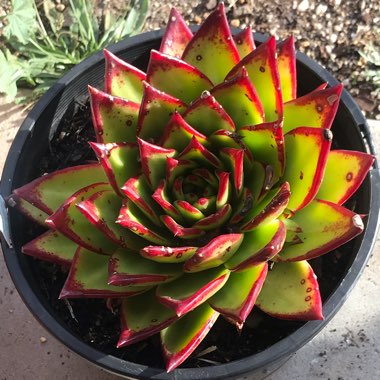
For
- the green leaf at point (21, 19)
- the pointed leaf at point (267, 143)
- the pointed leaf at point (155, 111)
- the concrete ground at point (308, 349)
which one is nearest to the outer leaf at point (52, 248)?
the pointed leaf at point (155, 111)

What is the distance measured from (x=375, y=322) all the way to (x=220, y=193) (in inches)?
29.6

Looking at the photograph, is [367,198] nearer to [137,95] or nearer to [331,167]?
[331,167]

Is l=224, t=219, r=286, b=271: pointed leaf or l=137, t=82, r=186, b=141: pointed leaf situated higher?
l=137, t=82, r=186, b=141: pointed leaf

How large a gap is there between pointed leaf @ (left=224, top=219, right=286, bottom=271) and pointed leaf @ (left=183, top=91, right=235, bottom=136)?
0.51 ft

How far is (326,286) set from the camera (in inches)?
44.4

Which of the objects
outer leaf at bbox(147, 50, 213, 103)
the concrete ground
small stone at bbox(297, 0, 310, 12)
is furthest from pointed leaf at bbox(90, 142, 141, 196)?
small stone at bbox(297, 0, 310, 12)

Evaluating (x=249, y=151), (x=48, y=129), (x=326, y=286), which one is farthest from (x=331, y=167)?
(x=48, y=129)

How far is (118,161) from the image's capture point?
92cm

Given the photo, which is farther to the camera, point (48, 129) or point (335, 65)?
point (335, 65)

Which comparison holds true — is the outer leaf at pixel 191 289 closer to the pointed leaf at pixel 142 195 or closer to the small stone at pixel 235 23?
the pointed leaf at pixel 142 195

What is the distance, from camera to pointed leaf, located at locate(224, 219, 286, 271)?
82cm

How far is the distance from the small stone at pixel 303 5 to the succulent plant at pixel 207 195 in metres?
0.80

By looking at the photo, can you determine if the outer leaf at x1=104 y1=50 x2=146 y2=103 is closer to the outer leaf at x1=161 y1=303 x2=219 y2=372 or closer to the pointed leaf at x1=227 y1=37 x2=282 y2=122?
the pointed leaf at x1=227 y1=37 x2=282 y2=122

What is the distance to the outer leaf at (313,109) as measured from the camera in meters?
0.89
